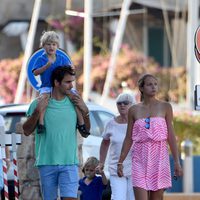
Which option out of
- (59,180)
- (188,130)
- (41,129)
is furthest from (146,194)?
(188,130)

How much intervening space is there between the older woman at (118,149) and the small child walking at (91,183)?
16 cm

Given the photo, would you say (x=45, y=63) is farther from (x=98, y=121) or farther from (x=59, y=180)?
(x=98, y=121)

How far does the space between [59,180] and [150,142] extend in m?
1.24

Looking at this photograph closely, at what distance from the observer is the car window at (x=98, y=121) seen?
653 inches

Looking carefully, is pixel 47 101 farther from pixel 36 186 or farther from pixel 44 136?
pixel 36 186

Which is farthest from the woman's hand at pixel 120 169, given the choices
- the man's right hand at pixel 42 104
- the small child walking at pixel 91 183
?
the man's right hand at pixel 42 104

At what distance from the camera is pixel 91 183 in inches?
533

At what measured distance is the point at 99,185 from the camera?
13578 mm

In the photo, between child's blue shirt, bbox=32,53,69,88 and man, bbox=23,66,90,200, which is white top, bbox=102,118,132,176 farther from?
man, bbox=23,66,90,200

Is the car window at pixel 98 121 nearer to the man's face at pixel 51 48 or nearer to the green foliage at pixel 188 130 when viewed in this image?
the man's face at pixel 51 48

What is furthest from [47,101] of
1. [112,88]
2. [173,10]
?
[173,10]

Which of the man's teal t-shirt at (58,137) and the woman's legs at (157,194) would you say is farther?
the woman's legs at (157,194)

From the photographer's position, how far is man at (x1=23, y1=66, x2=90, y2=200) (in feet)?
36.7

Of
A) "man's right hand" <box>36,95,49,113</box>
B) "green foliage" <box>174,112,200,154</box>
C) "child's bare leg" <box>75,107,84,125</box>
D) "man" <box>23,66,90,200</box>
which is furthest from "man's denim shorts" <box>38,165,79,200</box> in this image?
"green foliage" <box>174,112,200,154</box>
